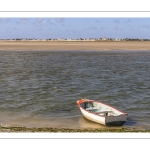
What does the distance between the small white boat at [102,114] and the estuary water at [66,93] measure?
1.20 feet

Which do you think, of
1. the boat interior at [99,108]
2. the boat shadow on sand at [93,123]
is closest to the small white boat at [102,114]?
the boat interior at [99,108]

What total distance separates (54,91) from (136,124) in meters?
9.22

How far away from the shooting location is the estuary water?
17.5m

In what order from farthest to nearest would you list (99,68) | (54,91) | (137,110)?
(99,68) < (54,91) < (137,110)

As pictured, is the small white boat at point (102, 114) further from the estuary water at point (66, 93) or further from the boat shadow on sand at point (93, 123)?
the estuary water at point (66, 93)

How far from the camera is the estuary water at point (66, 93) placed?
57.3ft

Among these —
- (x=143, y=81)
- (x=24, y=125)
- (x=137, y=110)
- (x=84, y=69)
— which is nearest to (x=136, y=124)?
(x=137, y=110)

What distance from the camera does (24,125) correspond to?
16172mm

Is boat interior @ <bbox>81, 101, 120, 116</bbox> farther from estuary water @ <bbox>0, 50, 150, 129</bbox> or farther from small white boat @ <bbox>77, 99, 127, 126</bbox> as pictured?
estuary water @ <bbox>0, 50, 150, 129</bbox>
